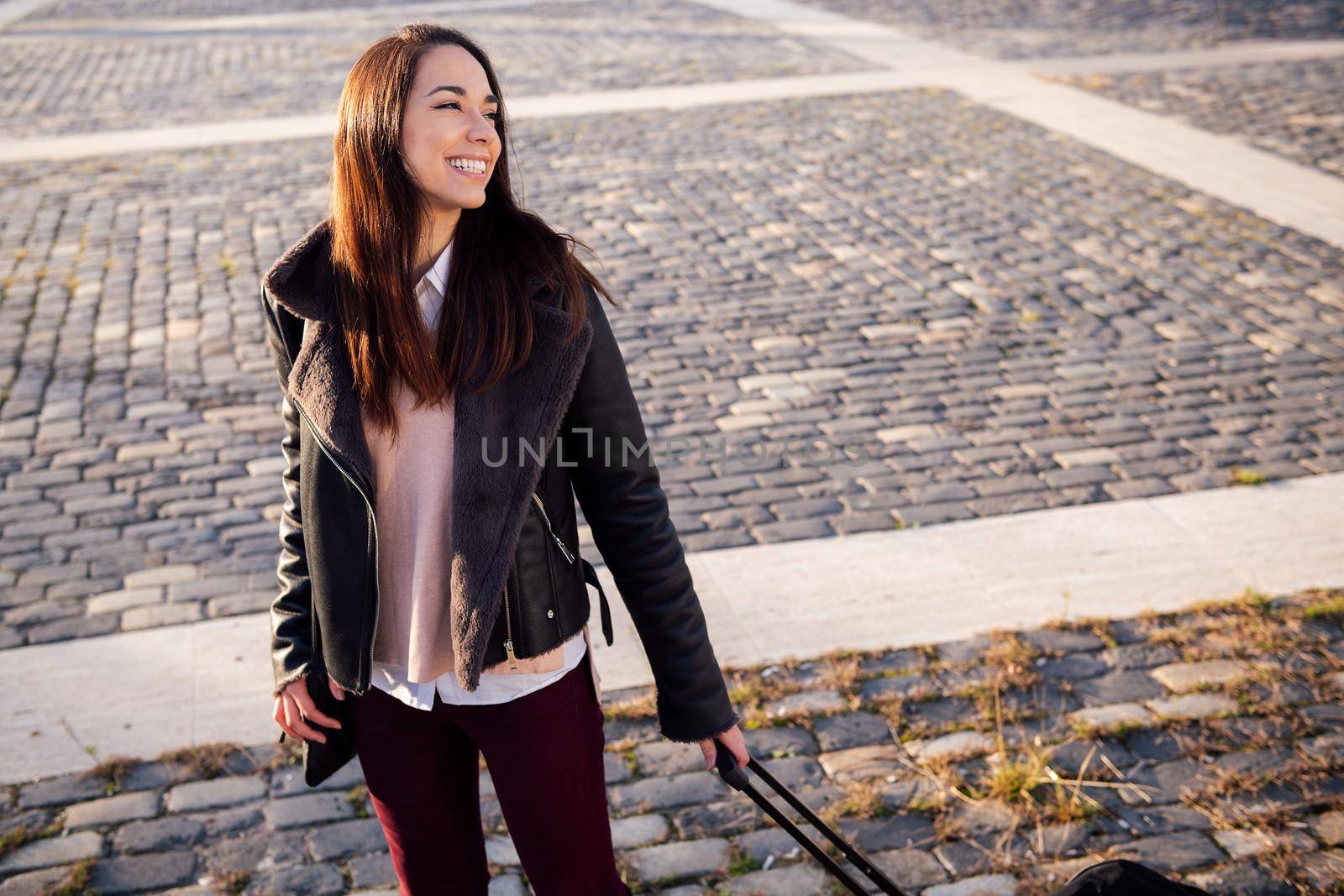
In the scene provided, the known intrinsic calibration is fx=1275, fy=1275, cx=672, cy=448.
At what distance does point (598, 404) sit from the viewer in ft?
7.37

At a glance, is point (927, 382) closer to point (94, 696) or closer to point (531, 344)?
point (94, 696)

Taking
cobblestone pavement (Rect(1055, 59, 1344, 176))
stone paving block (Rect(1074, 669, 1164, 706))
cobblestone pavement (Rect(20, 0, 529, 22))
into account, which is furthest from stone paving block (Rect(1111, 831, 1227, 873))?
cobblestone pavement (Rect(20, 0, 529, 22))

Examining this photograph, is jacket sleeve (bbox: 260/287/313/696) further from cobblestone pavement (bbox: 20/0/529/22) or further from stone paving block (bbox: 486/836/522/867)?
cobblestone pavement (bbox: 20/0/529/22)

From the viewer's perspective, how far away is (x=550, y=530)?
227 centimetres

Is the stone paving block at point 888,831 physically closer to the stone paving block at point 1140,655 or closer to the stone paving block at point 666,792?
the stone paving block at point 666,792

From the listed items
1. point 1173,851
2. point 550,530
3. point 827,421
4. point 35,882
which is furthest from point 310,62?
point 550,530

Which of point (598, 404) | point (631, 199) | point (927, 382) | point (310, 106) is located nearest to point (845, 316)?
point (927, 382)

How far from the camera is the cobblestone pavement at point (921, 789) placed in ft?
11.2

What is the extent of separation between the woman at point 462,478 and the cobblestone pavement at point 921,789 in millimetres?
1208

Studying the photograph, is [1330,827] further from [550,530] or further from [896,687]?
[550,530]

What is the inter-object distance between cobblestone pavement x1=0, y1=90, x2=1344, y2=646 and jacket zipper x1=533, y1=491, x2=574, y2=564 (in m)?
2.85

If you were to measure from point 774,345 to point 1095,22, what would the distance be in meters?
12.1

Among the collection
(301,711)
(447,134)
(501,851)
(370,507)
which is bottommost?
(501,851)

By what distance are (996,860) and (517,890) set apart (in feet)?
4.17
